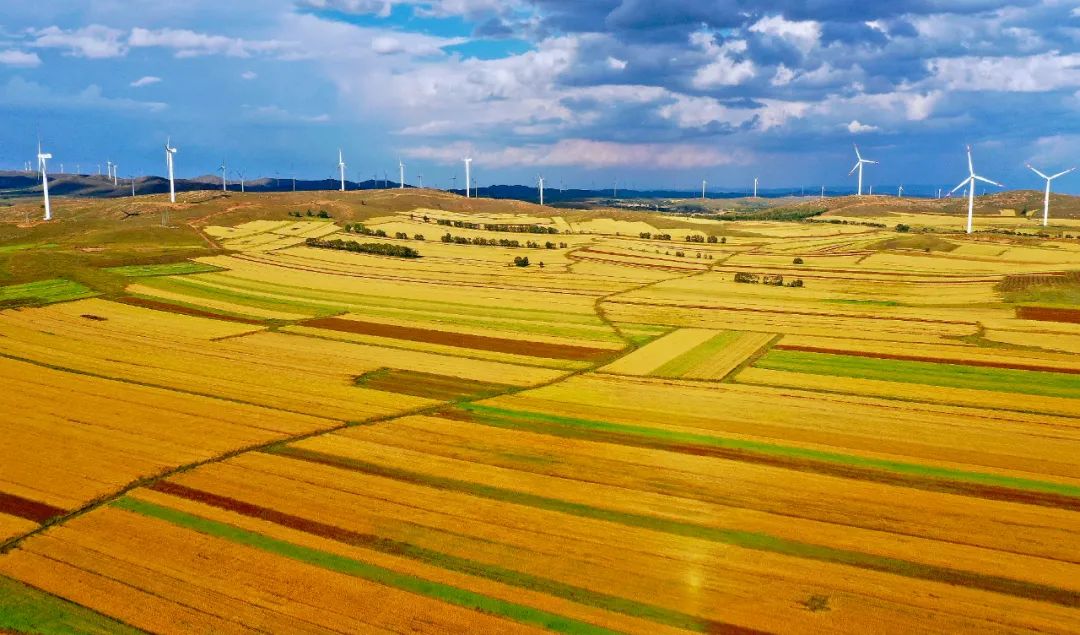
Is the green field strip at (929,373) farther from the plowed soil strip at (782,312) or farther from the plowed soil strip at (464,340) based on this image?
the plowed soil strip at (782,312)

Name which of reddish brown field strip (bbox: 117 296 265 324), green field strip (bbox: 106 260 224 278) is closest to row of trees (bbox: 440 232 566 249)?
green field strip (bbox: 106 260 224 278)

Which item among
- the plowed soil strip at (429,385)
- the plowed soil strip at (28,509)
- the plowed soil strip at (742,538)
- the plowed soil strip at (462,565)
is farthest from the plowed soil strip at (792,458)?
the plowed soil strip at (28,509)

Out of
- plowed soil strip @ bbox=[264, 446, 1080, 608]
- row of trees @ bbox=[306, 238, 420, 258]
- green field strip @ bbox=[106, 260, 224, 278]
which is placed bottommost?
plowed soil strip @ bbox=[264, 446, 1080, 608]

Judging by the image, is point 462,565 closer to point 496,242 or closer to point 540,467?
point 540,467

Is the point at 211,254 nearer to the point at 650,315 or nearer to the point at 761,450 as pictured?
the point at 650,315

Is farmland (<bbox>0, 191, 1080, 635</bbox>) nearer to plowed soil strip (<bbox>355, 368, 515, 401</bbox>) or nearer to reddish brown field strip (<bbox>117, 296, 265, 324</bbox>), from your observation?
plowed soil strip (<bbox>355, 368, 515, 401</bbox>)

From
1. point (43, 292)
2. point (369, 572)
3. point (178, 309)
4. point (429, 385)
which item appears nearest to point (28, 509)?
point (369, 572)
